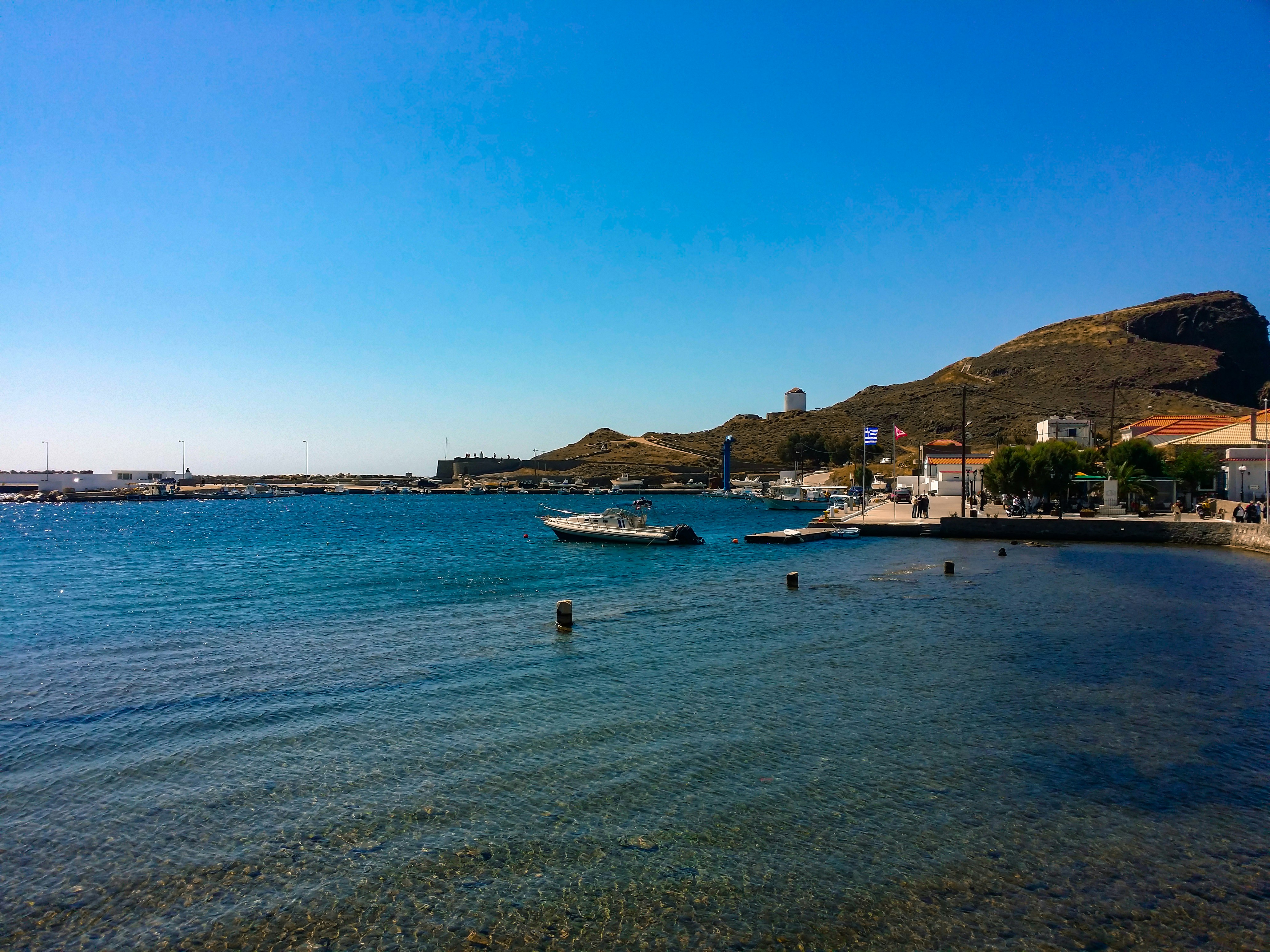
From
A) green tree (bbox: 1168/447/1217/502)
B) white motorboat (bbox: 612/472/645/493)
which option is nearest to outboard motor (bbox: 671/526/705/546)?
green tree (bbox: 1168/447/1217/502)

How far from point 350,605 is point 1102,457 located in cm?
6253

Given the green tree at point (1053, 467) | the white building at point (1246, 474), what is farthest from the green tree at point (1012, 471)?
the white building at point (1246, 474)

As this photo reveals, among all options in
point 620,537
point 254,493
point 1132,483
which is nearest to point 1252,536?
point 1132,483

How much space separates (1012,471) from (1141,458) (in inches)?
340

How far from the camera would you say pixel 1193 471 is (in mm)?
56750

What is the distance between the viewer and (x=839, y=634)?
884 inches

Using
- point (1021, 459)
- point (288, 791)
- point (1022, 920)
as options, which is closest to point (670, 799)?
point (1022, 920)

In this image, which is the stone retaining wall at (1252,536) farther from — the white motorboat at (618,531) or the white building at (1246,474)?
the white motorboat at (618,531)

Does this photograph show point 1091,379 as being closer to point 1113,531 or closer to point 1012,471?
point 1012,471

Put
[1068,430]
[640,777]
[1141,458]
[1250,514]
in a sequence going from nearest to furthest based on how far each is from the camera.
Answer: [640,777] < [1250,514] < [1141,458] < [1068,430]

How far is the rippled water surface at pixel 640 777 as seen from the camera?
801 cm

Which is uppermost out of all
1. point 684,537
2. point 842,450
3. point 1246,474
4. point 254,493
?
point 842,450

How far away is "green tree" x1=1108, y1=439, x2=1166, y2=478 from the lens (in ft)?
185

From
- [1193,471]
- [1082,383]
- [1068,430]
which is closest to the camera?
[1193,471]
